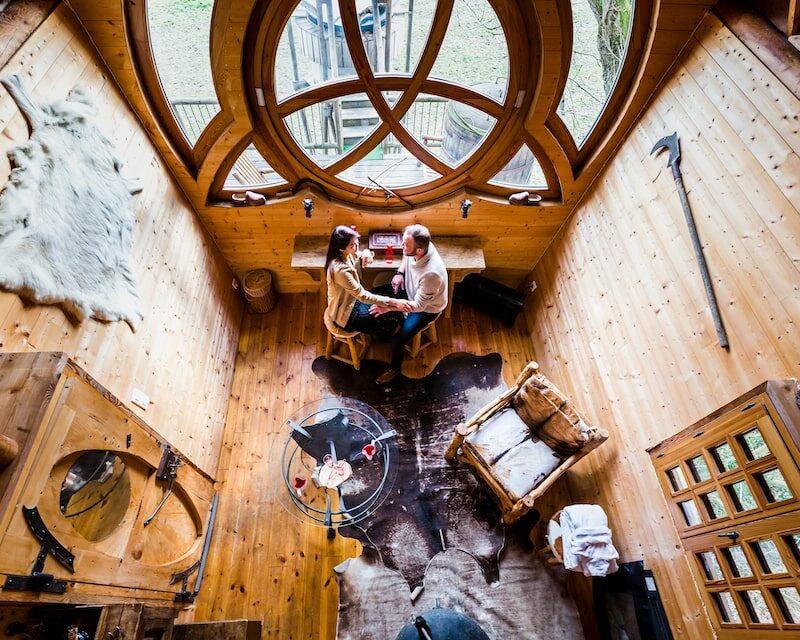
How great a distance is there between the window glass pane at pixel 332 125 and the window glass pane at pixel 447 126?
0.33m

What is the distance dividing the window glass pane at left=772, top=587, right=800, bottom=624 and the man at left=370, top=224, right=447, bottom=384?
2470mm

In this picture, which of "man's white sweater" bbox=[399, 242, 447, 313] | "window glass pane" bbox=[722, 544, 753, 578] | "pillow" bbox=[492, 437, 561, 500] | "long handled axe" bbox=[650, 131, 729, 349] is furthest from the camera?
"man's white sweater" bbox=[399, 242, 447, 313]

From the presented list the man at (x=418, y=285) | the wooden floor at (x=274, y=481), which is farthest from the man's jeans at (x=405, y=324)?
the wooden floor at (x=274, y=481)

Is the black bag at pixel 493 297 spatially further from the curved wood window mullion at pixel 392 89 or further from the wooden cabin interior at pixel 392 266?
the curved wood window mullion at pixel 392 89

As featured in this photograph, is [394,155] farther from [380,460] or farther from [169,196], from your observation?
[380,460]

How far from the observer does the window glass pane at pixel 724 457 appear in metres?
1.94

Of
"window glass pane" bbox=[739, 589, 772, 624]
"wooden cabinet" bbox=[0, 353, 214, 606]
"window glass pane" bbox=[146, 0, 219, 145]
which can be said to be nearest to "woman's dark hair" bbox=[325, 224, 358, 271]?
"window glass pane" bbox=[146, 0, 219, 145]

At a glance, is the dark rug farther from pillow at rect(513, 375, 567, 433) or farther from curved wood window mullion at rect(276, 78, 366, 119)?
curved wood window mullion at rect(276, 78, 366, 119)

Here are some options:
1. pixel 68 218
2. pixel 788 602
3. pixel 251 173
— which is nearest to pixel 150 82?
pixel 251 173

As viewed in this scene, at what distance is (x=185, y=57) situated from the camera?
2791mm

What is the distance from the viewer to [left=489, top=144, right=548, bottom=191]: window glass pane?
140 inches

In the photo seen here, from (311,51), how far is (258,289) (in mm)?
2241

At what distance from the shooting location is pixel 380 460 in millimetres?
3027

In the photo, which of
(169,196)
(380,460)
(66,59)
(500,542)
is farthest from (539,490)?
(66,59)
